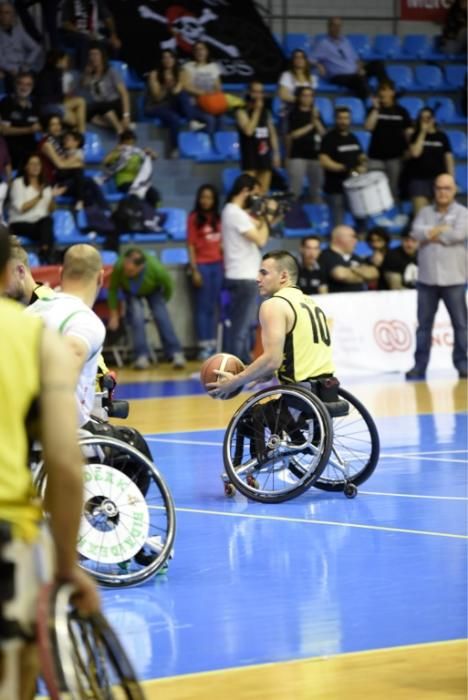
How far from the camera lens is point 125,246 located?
59.5 feet

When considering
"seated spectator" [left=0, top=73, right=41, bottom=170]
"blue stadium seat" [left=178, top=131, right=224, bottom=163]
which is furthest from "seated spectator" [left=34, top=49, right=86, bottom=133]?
"blue stadium seat" [left=178, top=131, right=224, bottom=163]

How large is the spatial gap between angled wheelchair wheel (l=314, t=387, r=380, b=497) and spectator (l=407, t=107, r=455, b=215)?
1024 centimetres

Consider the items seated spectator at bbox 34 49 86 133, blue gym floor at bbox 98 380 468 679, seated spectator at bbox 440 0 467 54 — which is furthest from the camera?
seated spectator at bbox 440 0 467 54

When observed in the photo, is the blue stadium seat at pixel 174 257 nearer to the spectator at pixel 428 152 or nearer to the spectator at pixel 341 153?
the spectator at pixel 341 153

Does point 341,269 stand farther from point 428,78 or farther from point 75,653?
point 75,653

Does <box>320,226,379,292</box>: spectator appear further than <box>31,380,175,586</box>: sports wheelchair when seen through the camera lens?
Yes

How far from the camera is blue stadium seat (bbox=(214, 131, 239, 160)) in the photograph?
19609 millimetres

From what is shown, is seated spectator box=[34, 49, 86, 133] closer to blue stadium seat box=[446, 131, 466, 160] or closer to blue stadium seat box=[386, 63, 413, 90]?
blue stadium seat box=[386, 63, 413, 90]

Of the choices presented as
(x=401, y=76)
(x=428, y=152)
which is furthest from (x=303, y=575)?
(x=401, y=76)

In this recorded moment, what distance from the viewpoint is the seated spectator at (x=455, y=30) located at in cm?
2236

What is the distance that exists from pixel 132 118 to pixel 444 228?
5.77 meters

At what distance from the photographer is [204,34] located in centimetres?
2056

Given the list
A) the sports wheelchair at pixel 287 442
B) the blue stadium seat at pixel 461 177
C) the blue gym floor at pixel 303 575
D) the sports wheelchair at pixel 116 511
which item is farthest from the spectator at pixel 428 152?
the sports wheelchair at pixel 116 511

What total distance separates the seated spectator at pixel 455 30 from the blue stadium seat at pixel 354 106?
236 cm
